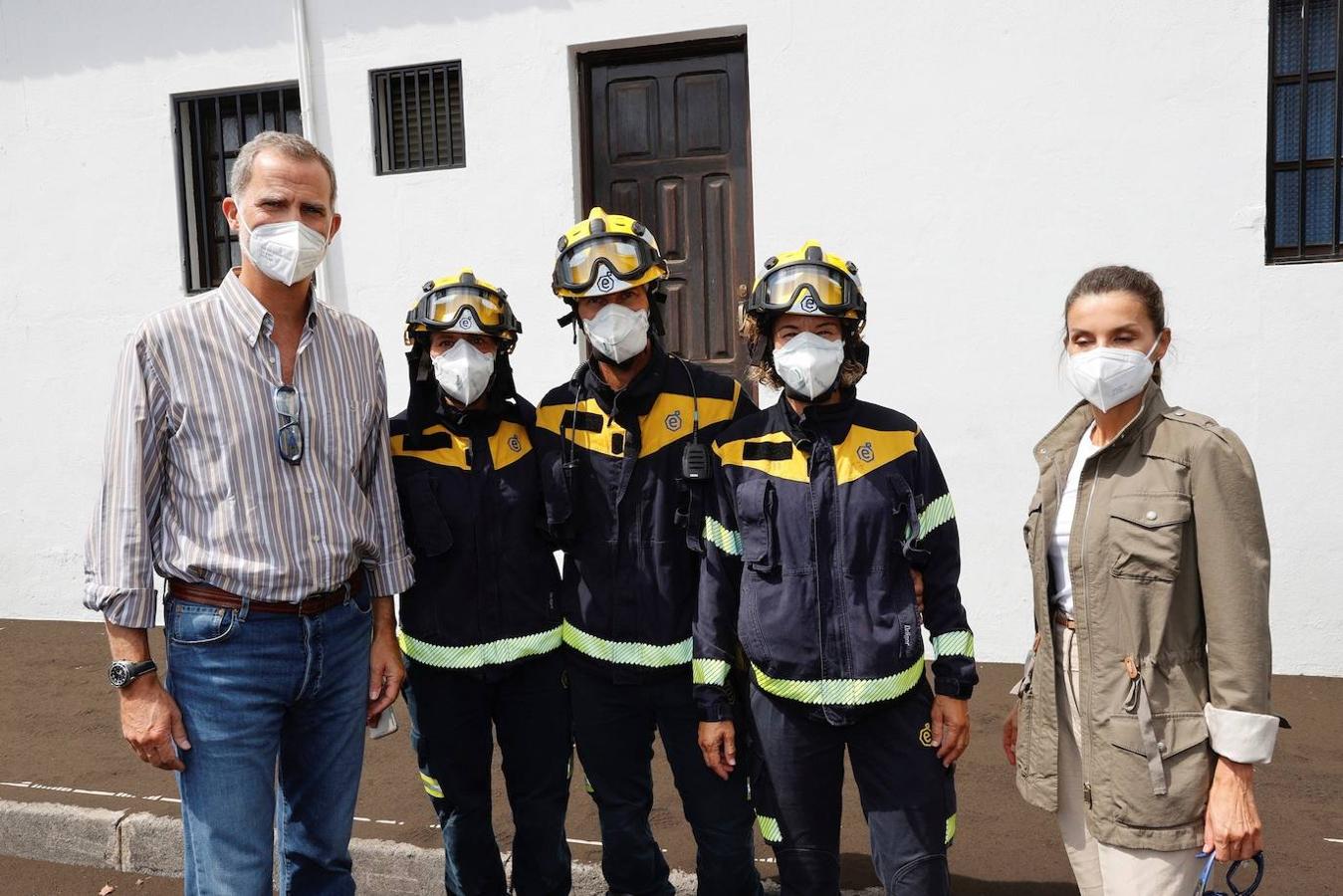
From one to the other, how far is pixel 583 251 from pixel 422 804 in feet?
8.73

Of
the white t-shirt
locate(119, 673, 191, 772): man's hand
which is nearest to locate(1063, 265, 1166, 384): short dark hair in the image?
the white t-shirt

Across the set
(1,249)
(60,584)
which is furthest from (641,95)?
(60,584)

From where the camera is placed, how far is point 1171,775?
93.7 inches

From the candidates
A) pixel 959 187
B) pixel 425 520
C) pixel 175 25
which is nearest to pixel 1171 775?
pixel 425 520

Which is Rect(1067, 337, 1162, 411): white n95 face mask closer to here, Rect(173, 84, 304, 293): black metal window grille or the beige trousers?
the beige trousers

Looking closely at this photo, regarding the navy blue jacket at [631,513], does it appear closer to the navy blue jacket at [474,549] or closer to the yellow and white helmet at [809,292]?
the navy blue jacket at [474,549]

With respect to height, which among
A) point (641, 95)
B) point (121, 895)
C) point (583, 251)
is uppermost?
point (641, 95)

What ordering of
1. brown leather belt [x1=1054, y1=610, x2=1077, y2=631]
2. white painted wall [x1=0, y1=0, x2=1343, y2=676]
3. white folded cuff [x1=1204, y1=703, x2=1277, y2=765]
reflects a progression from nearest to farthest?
white folded cuff [x1=1204, y1=703, x2=1277, y2=765] < brown leather belt [x1=1054, y1=610, x2=1077, y2=631] < white painted wall [x1=0, y1=0, x2=1343, y2=676]

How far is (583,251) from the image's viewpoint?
10.9ft

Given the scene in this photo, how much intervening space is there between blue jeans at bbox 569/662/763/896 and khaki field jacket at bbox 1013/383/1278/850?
1.14 meters

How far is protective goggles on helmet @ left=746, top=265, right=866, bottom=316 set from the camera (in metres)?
3.01

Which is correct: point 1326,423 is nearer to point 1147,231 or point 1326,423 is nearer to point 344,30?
point 1147,231

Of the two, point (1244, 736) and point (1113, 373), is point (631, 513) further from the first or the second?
point (1244, 736)

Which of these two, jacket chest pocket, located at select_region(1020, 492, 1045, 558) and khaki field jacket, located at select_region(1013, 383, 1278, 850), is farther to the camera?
jacket chest pocket, located at select_region(1020, 492, 1045, 558)
